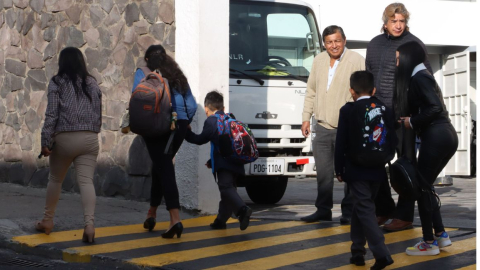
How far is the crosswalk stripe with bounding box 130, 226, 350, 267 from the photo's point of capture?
594 cm

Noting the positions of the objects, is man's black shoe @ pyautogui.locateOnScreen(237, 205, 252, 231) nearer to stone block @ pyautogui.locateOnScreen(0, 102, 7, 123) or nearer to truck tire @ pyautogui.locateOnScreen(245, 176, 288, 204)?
truck tire @ pyautogui.locateOnScreen(245, 176, 288, 204)

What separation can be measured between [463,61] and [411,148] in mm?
12957

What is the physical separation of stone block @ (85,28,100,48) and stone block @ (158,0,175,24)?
1.35 metres

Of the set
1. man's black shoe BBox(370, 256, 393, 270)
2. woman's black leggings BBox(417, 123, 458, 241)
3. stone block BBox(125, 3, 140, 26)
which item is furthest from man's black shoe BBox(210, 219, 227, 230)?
stone block BBox(125, 3, 140, 26)

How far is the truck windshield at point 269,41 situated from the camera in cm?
1043

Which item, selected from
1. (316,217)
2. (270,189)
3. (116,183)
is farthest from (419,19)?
(316,217)

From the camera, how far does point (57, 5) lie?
1099 centimetres

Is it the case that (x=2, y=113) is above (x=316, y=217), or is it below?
above

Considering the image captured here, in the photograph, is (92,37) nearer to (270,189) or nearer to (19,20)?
(19,20)

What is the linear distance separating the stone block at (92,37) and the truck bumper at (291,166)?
260cm

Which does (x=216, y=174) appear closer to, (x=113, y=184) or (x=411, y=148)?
(x=411, y=148)

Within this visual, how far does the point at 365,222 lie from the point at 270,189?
17.8ft

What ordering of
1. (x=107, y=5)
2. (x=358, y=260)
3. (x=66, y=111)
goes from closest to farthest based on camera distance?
(x=358, y=260) < (x=66, y=111) < (x=107, y=5)

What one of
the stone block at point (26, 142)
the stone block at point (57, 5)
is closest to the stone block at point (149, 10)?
the stone block at point (57, 5)
